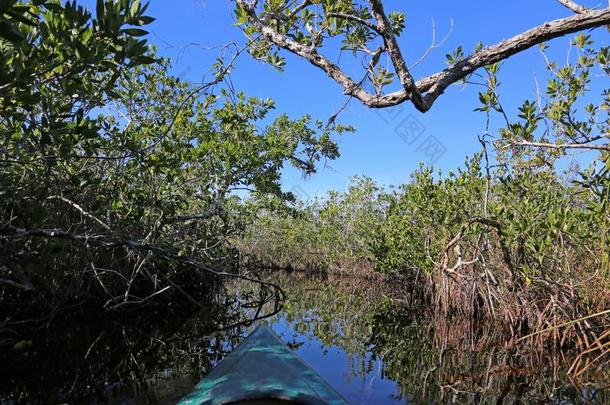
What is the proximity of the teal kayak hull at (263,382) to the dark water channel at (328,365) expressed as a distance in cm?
95

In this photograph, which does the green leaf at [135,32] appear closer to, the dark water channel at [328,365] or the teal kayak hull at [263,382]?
the teal kayak hull at [263,382]

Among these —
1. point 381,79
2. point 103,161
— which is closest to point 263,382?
point 381,79

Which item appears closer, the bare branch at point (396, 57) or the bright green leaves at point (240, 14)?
the bare branch at point (396, 57)

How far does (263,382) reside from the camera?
7.38ft

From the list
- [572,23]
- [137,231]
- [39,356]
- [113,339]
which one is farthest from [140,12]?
[137,231]

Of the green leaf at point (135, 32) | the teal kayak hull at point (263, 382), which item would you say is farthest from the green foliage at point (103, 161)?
the teal kayak hull at point (263, 382)

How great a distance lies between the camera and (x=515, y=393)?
3648 millimetres

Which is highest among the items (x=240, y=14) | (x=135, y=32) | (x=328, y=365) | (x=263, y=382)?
(x=240, y=14)

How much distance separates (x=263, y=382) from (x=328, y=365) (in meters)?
2.51

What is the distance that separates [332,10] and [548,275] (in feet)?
14.1

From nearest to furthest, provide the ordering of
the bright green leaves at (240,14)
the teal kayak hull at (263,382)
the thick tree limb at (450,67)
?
the teal kayak hull at (263,382)
the thick tree limb at (450,67)
the bright green leaves at (240,14)

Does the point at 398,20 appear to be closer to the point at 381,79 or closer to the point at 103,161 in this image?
the point at 381,79

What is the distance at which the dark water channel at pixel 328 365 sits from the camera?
355 centimetres

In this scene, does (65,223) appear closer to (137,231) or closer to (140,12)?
(137,231)
